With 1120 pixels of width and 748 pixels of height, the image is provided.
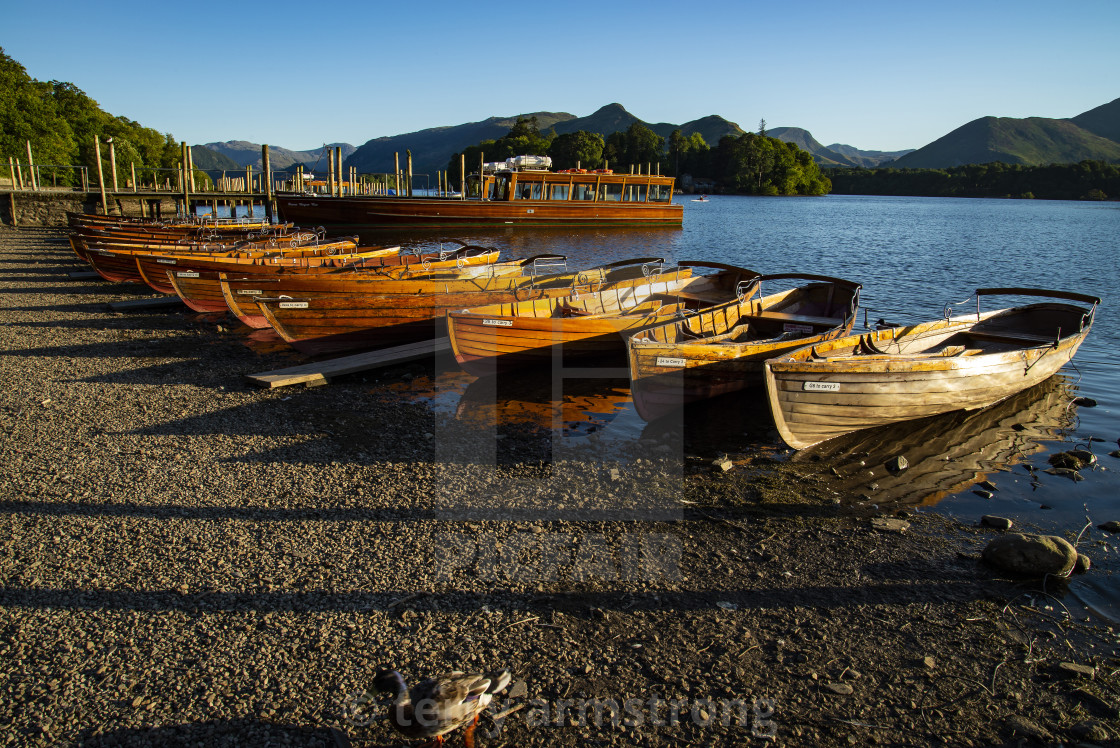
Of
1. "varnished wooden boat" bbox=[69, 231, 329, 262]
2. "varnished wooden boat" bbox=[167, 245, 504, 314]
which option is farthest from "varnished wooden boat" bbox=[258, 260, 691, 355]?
"varnished wooden boat" bbox=[69, 231, 329, 262]

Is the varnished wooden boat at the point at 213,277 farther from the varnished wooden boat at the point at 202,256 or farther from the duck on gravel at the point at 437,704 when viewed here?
the duck on gravel at the point at 437,704

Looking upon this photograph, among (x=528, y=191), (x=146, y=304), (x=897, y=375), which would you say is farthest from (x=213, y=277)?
(x=528, y=191)

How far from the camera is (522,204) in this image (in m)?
48.2

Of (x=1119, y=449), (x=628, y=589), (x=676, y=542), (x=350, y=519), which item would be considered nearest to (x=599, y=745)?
(x=628, y=589)

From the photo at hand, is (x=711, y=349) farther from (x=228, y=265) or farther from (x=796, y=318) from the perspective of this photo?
(x=228, y=265)

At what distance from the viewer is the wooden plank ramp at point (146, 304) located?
621 inches

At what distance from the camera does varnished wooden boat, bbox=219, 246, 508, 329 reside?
43.4 ft

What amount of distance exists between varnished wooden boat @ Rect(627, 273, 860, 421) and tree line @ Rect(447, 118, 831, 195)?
410ft

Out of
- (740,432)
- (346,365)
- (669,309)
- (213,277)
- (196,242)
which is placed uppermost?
(196,242)

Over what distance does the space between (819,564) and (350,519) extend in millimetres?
4439

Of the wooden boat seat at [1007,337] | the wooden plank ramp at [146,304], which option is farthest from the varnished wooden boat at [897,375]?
the wooden plank ramp at [146,304]

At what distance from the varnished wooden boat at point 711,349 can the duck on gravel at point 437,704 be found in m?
5.79

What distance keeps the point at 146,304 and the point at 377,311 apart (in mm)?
6978

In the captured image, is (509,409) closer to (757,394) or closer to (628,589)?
(757,394)
